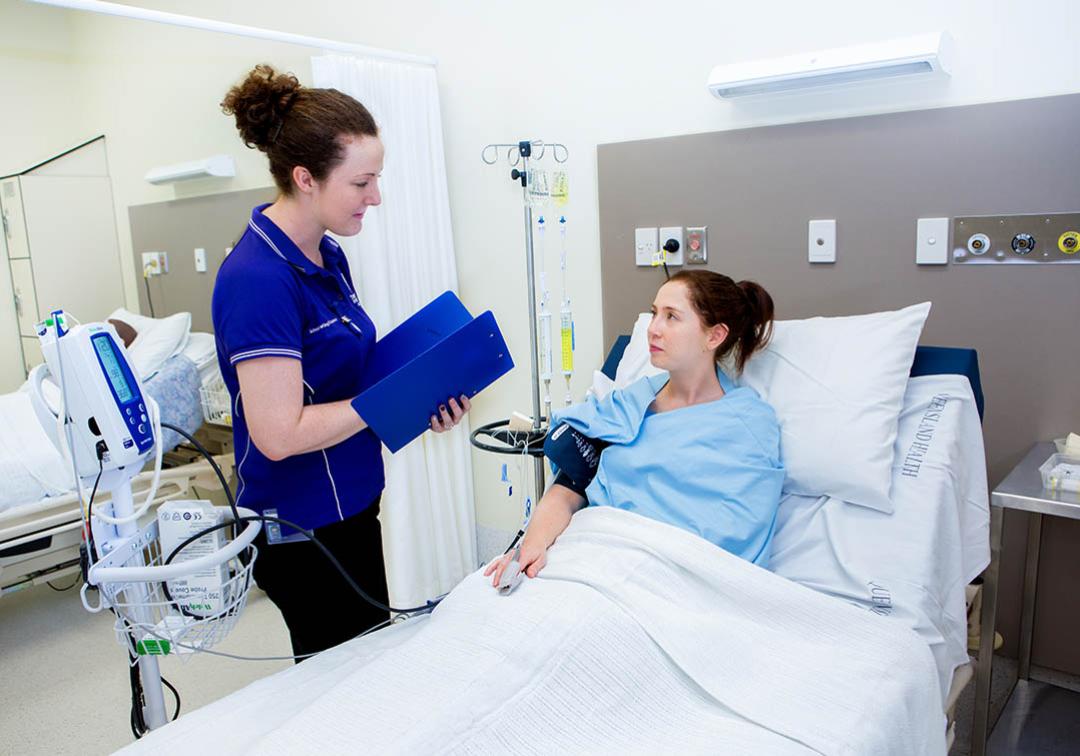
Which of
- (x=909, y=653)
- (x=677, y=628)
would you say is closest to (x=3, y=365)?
(x=677, y=628)

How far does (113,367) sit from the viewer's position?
1.26 metres

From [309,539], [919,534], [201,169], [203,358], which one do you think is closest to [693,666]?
[919,534]

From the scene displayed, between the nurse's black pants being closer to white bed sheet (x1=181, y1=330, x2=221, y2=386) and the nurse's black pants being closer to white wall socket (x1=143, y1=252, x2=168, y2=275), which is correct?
white bed sheet (x1=181, y1=330, x2=221, y2=386)

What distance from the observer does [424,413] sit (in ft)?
5.02

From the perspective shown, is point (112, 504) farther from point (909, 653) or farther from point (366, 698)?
point (909, 653)

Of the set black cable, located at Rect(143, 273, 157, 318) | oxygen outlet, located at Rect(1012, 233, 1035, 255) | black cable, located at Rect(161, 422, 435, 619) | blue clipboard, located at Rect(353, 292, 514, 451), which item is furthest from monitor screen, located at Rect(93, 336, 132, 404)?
black cable, located at Rect(143, 273, 157, 318)

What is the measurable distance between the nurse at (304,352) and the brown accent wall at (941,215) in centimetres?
112

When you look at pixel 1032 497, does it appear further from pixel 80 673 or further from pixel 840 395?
pixel 80 673

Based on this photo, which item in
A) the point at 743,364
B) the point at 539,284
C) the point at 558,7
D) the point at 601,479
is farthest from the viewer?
the point at 539,284

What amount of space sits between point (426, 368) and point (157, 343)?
218 cm

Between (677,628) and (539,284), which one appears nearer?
(677,628)

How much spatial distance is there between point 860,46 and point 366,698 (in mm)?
1781

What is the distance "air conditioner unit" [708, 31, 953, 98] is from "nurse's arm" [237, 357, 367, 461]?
4.50 feet

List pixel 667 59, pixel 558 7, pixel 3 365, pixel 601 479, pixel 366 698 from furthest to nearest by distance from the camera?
pixel 3 365 < pixel 558 7 < pixel 667 59 < pixel 601 479 < pixel 366 698
